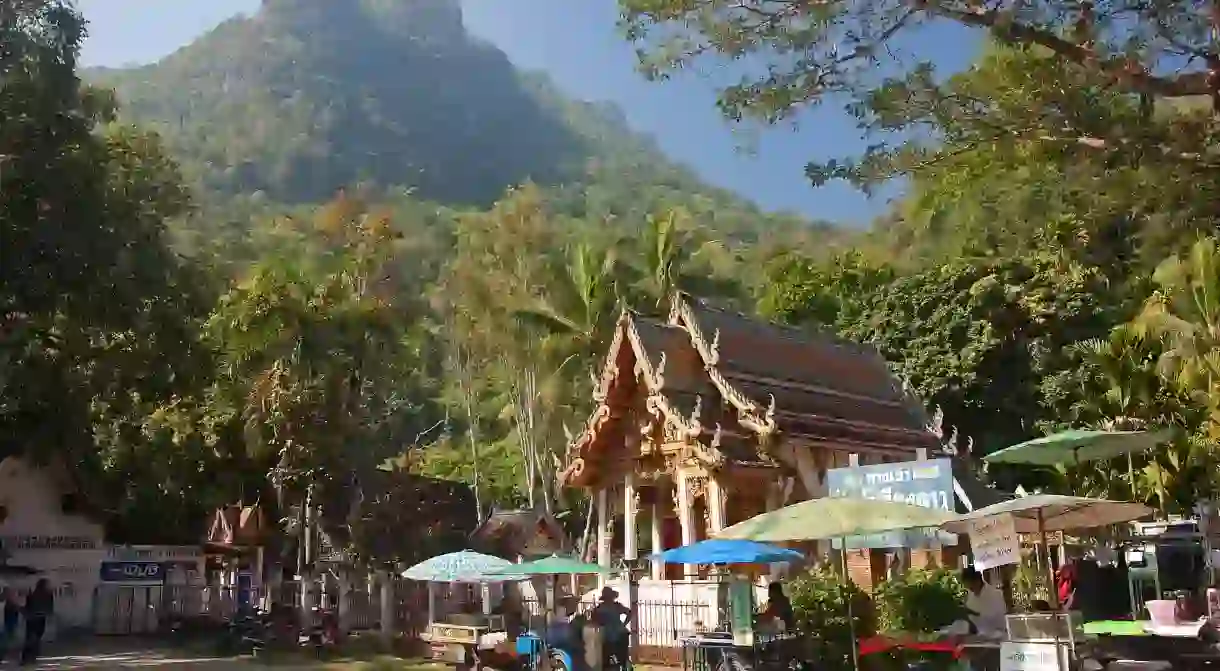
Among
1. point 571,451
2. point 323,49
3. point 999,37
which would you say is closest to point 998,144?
point 999,37

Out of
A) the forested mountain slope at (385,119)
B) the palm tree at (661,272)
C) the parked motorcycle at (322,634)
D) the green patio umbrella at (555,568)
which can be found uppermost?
the forested mountain slope at (385,119)

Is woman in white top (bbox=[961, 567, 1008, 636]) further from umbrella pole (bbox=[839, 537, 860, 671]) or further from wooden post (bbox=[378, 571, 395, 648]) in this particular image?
wooden post (bbox=[378, 571, 395, 648])

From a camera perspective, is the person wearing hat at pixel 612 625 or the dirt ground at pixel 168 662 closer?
the person wearing hat at pixel 612 625

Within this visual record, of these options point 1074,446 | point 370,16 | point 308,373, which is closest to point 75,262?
point 308,373

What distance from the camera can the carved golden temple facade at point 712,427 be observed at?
17.5 m

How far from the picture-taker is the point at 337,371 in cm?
2495

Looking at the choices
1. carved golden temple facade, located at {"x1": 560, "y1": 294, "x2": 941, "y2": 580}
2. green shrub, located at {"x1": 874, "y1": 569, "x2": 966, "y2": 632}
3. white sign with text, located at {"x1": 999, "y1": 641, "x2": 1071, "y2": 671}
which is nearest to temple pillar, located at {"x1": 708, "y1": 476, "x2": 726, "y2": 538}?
carved golden temple facade, located at {"x1": 560, "y1": 294, "x2": 941, "y2": 580}

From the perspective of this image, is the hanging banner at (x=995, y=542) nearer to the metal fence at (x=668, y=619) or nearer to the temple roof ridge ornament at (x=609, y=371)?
the metal fence at (x=668, y=619)

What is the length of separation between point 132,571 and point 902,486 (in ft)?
60.2

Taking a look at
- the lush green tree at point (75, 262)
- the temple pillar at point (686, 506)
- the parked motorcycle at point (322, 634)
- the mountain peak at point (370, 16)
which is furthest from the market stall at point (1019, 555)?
the mountain peak at point (370, 16)

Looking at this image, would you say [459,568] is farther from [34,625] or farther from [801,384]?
[34,625]

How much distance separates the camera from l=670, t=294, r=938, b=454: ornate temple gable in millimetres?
17953

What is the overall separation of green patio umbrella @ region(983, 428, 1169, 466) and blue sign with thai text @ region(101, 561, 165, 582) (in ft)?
61.8

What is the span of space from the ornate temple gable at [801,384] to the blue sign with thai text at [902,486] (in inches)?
105
